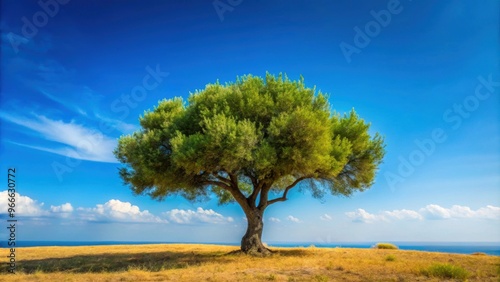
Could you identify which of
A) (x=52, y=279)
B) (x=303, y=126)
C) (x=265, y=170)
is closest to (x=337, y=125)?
(x=303, y=126)

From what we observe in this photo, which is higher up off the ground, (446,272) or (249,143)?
(249,143)

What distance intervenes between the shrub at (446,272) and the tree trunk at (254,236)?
1134 cm

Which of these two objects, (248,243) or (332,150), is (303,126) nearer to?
(332,150)

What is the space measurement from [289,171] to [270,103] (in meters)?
4.49

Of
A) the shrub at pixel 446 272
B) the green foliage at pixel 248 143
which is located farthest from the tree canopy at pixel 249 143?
the shrub at pixel 446 272

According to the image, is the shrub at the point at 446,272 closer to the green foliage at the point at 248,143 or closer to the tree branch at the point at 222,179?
the green foliage at the point at 248,143

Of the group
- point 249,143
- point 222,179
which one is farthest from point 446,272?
point 222,179

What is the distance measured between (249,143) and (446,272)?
38.2ft

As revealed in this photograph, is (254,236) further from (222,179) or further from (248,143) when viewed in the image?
(248,143)

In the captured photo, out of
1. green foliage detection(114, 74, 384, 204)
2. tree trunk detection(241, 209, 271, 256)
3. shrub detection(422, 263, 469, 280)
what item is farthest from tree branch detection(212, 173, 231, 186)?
shrub detection(422, 263, 469, 280)

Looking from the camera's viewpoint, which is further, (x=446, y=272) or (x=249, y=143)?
(x=249, y=143)

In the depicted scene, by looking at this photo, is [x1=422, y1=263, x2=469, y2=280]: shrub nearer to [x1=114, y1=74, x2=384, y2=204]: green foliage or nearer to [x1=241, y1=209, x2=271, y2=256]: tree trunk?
[x1=114, y1=74, x2=384, y2=204]: green foliage

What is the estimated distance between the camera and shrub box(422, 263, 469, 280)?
14930mm

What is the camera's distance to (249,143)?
2172cm
